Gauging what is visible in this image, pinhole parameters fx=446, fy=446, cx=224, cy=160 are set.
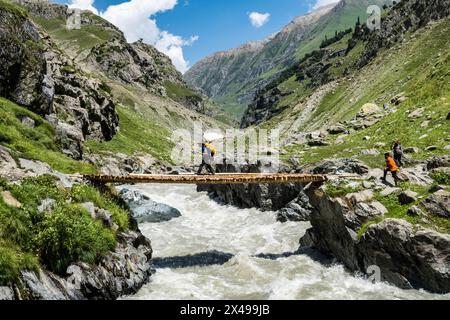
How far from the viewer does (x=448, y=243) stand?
72.1 ft

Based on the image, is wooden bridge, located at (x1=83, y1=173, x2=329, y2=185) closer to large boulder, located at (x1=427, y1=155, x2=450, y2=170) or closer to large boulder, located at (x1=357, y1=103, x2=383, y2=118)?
large boulder, located at (x1=427, y1=155, x2=450, y2=170)

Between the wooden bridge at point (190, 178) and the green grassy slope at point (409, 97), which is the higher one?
the green grassy slope at point (409, 97)

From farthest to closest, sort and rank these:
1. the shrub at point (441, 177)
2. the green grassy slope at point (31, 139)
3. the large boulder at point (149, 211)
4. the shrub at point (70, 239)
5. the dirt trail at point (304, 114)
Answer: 1. the dirt trail at point (304, 114)
2. the large boulder at point (149, 211)
3. the green grassy slope at point (31, 139)
4. the shrub at point (441, 177)
5. the shrub at point (70, 239)

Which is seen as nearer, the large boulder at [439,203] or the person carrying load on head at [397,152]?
the large boulder at [439,203]

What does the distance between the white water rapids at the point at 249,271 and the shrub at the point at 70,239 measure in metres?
3.53

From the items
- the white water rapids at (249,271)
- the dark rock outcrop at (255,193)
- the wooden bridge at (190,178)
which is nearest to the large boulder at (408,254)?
the white water rapids at (249,271)

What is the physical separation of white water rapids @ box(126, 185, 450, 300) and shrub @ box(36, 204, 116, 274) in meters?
3.53

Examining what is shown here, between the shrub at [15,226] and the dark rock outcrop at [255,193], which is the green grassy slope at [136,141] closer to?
the dark rock outcrop at [255,193]

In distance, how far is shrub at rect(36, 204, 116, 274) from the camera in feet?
Result: 66.1

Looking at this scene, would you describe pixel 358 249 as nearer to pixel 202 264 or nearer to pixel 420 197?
pixel 420 197

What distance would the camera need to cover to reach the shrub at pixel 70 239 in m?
20.1

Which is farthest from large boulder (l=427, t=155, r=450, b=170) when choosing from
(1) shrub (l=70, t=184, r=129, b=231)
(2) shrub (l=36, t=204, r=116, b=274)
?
(2) shrub (l=36, t=204, r=116, b=274)

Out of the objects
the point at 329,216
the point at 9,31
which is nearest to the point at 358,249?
the point at 329,216
